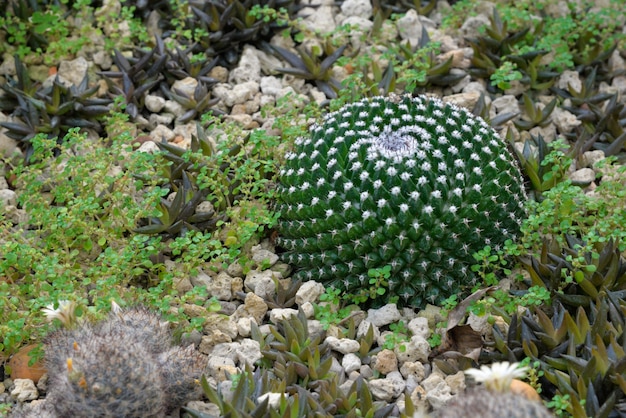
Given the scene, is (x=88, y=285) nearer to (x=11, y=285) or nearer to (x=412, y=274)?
(x=11, y=285)

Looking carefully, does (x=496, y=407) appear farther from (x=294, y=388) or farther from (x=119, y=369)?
(x=119, y=369)

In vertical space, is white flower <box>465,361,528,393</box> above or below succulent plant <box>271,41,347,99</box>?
above

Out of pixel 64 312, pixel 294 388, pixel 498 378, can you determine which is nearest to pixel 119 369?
pixel 64 312

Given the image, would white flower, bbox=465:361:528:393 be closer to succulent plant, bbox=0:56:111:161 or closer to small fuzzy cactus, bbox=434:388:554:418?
small fuzzy cactus, bbox=434:388:554:418

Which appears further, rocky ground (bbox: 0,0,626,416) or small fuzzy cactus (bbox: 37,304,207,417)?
rocky ground (bbox: 0,0,626,416)

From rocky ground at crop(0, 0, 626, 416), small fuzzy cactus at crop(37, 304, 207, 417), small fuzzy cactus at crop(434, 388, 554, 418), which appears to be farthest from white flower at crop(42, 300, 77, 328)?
small fuzzy cactus at crop(434, 388, 554, 418)

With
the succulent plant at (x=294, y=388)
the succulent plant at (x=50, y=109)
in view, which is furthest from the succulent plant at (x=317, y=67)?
the succulent plant at (x=294, y=388)

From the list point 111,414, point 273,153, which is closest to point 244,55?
point 273,153
